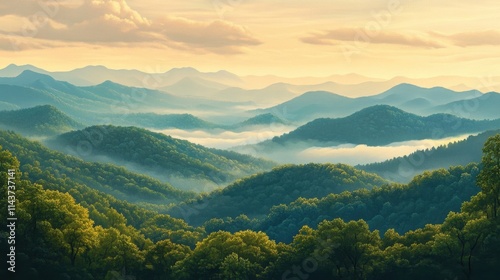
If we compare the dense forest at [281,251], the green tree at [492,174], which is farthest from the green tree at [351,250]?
the green tree at [492,174]

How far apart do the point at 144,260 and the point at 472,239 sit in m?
64.9

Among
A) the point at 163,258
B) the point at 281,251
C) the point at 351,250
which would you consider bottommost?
the point at 163,258

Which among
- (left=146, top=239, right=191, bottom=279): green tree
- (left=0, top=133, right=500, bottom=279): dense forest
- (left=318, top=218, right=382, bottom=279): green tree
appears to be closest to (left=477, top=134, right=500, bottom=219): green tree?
(left=0, top=133, right=500, bottom=279): dense forest

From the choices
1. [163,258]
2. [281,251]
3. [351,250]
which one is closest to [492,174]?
[351,250]

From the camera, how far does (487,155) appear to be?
13625 centimetres

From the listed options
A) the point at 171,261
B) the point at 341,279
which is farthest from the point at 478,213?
the point at 171,261

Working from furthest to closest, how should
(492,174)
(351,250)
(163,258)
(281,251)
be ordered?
(163,258), (281,251), (351,250), (492,174)

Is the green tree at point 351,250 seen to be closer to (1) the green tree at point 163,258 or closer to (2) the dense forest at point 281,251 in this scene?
(2) the dense forest at point 281,251

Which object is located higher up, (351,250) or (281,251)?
(351,250)

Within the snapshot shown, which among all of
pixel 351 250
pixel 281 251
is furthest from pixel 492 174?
pixel 281 251

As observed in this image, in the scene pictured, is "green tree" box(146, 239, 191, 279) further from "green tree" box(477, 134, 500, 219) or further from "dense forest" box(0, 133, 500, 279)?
"green tree" box(477, 134, 500, 219)

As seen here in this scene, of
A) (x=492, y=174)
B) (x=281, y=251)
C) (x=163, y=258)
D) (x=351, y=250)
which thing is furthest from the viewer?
(x=163, y=258)

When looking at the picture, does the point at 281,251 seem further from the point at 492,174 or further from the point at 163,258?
the point at 492,174

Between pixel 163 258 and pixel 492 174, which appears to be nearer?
pixel 492 174
